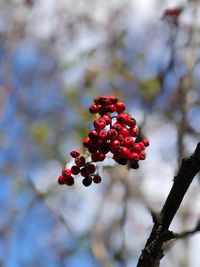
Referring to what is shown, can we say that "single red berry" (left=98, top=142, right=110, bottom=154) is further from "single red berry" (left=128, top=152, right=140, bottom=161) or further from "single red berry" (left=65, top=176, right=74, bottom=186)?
"single red berry" (left=65, top=176, right=74, bottom=186)

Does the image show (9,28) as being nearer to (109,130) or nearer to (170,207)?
(109,130)

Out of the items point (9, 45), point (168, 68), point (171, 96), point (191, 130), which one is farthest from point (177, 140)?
point (9, 45)

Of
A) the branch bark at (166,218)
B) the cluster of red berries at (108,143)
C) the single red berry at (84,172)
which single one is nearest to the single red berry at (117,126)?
the cluster of red berries at (108,143)

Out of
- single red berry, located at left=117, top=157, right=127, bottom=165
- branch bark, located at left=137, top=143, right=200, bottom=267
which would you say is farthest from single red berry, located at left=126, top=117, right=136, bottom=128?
branch bark, located at left=137, top=143, right=200, bottom=267

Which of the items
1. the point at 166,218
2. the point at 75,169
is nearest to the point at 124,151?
the point at 75,169

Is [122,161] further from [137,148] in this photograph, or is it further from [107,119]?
[107,119]

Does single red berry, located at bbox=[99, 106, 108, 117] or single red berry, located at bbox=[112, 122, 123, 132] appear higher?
single red berry, located at bbox=[99, 106, 108, 117]
